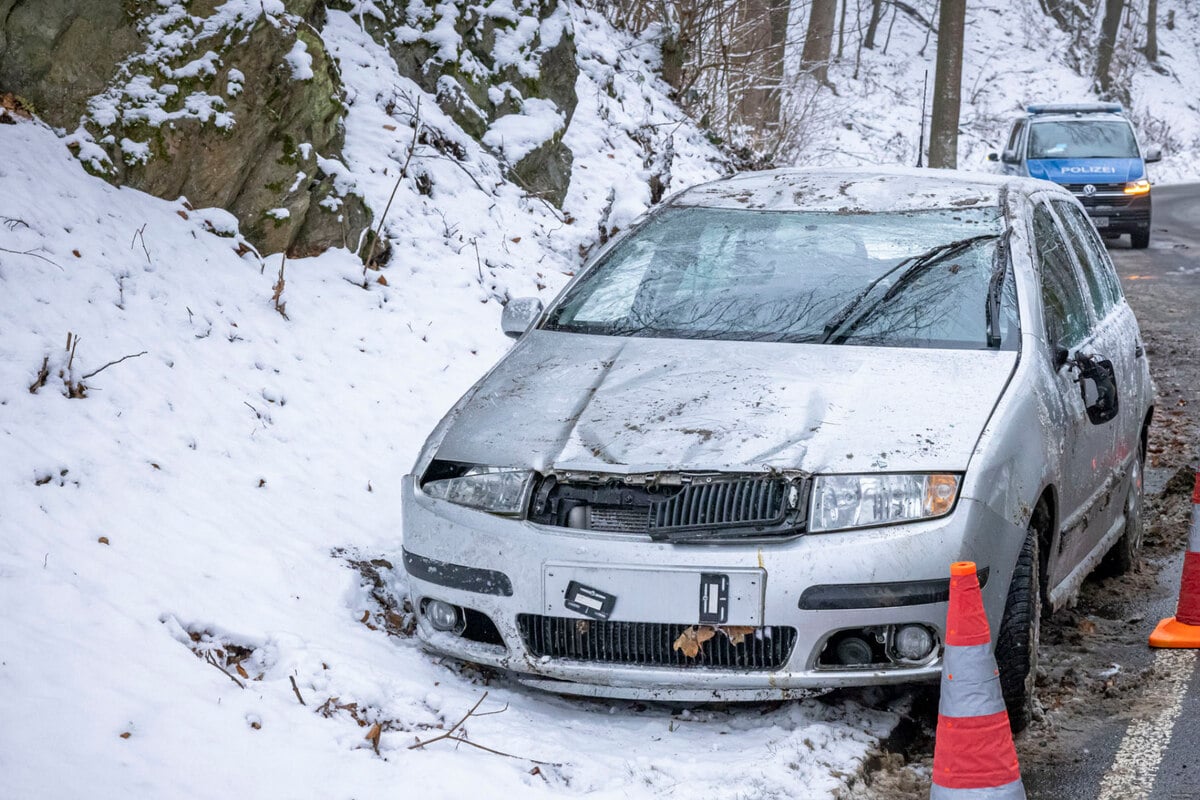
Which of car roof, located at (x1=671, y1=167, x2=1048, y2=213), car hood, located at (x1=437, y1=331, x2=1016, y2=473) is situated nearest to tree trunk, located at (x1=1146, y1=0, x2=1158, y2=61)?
car roof, located at (x1=671, y1=167, x2=1048, y2=213)

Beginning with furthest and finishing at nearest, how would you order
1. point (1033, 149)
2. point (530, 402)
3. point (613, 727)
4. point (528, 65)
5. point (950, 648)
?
point (1033, 149)
point (528, 65)
point (530, 402)
point (613, 727)
point (950, 648)

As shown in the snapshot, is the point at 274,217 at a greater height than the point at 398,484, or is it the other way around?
the point at 274,217

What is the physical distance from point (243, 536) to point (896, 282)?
257cm

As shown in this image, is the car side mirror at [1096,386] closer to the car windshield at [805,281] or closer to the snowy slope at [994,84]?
the car windshield at [805,281]

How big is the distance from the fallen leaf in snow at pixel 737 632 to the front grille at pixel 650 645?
0.01m

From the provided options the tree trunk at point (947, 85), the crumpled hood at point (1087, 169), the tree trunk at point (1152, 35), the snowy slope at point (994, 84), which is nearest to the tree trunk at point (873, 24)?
the snowy slope at point (994, 84)

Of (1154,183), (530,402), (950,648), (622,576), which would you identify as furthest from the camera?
(1154,183)

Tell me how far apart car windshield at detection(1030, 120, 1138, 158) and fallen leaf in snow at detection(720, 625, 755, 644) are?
16558 millimetres

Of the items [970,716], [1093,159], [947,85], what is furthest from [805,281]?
[947,85]

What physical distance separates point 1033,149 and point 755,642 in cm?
1668

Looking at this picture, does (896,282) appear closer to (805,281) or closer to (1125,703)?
(805,281)

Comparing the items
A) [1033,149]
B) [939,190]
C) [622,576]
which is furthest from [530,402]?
[1033,149]

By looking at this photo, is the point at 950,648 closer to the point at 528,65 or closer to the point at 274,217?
the point at 274,217

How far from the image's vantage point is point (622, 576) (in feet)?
11.9
